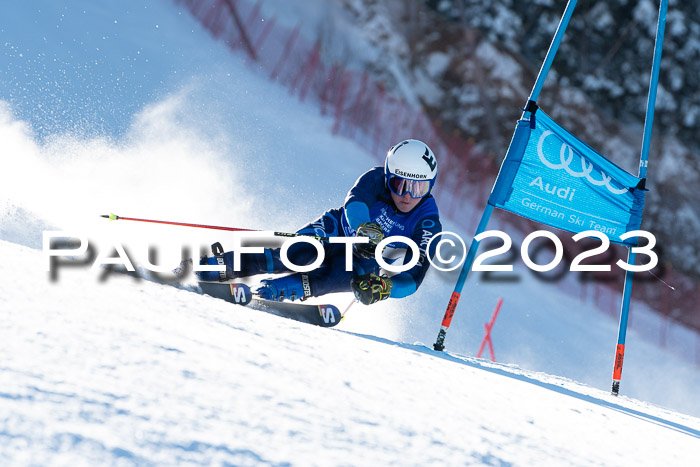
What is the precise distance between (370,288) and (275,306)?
2.12 feet

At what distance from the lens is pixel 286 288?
440 centimetres

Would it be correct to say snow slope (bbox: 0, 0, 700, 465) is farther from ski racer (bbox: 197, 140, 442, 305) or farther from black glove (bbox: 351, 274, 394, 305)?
ski racer (bbox: 197, 140, 442, 305)

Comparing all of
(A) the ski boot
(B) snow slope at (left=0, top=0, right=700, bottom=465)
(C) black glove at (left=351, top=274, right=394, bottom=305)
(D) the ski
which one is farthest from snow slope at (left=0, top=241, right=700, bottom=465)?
(A) the ski boot

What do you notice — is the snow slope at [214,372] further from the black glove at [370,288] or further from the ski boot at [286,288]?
the ski boot at [286,288]

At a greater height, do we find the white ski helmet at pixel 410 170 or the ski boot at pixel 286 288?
the white ski helmet at pixel 410 170

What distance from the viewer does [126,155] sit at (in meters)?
8.93

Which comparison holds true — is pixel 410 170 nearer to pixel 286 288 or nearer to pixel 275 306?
pixel 286 288

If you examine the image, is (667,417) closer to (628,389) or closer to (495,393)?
(495,393)

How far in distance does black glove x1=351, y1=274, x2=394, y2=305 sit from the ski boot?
478mm

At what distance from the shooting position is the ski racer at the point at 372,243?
4.29 meters

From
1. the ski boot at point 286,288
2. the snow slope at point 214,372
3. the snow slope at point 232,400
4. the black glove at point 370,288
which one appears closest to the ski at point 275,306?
the ski boot at point 286,288

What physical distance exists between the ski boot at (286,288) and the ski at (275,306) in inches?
3.1

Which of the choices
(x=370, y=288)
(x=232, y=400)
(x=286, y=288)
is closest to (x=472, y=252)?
(x=370, y=288)

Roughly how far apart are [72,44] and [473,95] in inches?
500
